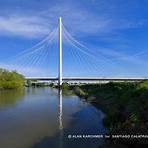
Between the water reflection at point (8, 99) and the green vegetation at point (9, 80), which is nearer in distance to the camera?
the water reflection at point (8, 99)

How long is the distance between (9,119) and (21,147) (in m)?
6.94

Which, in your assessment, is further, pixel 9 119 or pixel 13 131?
pixel 9 119

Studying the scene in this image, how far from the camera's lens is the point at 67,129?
14562 millimetres

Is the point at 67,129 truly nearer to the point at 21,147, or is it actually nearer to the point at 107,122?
the point at 107,122

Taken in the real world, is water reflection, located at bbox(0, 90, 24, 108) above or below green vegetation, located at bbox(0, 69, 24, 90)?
below

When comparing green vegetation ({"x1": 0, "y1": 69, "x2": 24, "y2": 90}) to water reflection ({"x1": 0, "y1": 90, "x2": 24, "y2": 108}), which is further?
green vegetation ({"x1": 0, "y1": 69, "x2": 24, "y2": 90})

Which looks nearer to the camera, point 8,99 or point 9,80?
point 8,99

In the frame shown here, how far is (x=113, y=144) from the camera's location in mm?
10453

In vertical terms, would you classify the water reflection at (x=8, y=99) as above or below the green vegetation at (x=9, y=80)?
below

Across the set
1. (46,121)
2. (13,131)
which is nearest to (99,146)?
(13,131)

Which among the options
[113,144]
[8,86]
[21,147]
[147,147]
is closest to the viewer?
[147,147]

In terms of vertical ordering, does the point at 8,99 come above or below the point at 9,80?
below

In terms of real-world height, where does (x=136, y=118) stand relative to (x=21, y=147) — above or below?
above

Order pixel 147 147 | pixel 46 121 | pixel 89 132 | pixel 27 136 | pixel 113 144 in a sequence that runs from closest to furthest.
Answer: pixel 147 147 < pixel 113 144 < pixel 27 136 < pixel 89 132 < pixel 46 121
